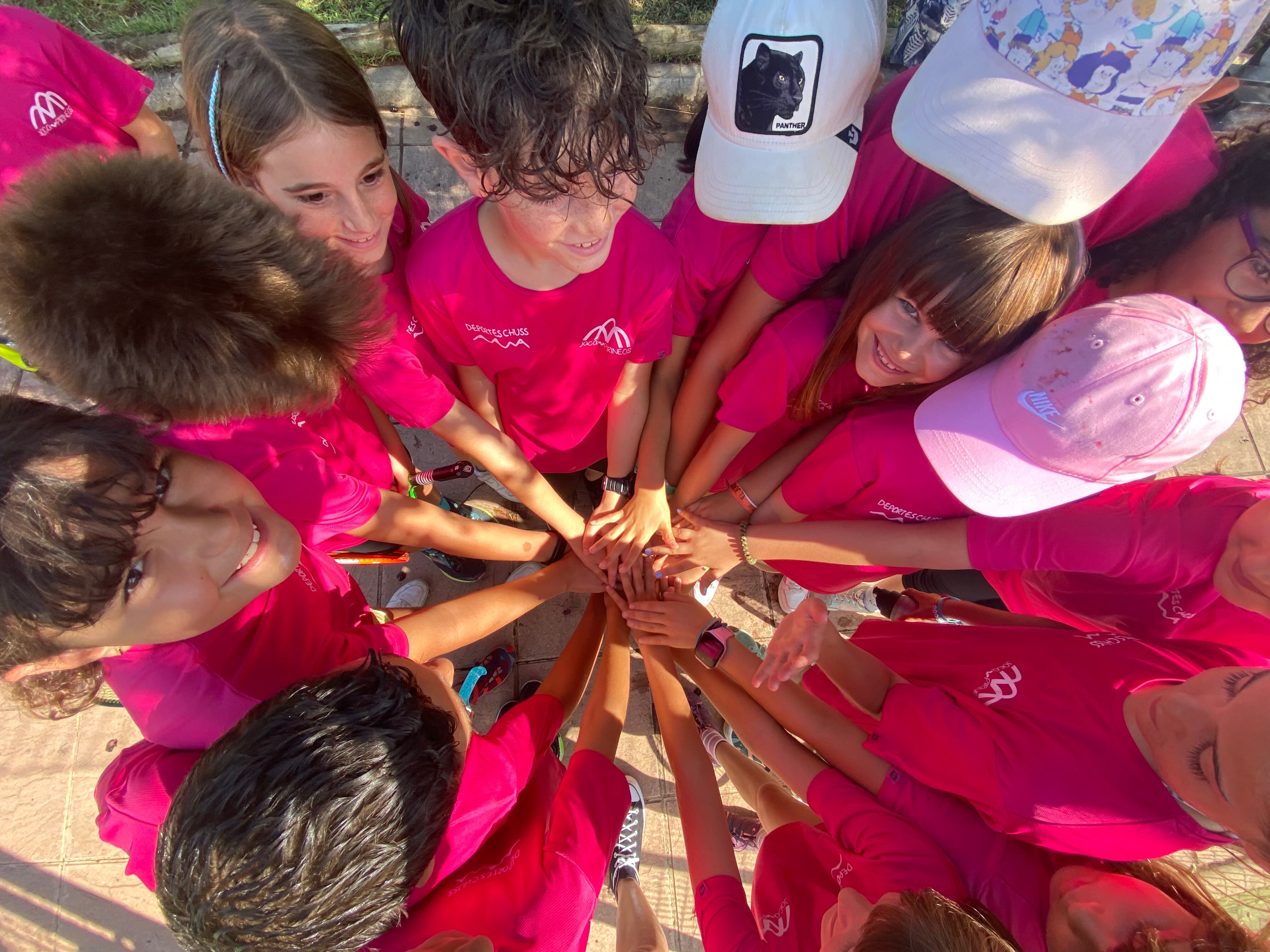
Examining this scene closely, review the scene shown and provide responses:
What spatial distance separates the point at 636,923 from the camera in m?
1.97

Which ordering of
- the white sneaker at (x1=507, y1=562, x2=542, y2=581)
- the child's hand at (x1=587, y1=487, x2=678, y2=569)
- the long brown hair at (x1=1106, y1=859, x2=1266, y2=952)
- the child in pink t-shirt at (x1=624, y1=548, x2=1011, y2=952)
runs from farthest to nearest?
1. the white sneaker at (x1=507, y1=562, x2=542, y2=581)
2. the child's hand at (x1=587, y1=487, x2=678, y2=569)
3. the child in pink t-shirt at (x1=624, y1=548, x2=1011, y2=952)
4. the long brown hair at (x1=1106, y1=859, x2=1266, y2=952)

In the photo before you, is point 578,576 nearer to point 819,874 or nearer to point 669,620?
point 669,620

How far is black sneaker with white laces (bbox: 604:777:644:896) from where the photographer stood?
2174mm

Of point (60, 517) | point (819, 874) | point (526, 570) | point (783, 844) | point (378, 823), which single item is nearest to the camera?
point (60, 517)

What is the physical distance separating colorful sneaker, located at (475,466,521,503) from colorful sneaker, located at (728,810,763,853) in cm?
157

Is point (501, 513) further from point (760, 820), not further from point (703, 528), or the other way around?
point (760, 820)

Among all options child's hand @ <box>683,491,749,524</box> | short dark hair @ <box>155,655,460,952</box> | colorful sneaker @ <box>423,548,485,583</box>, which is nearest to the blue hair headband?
short dark hair @ <box>155,655,460,952</box>

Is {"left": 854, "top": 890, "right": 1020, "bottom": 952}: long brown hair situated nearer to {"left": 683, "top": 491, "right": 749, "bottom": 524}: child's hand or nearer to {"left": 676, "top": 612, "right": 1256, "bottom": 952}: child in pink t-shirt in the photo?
{"left": 676, "top": 612, "right": 1256, "bottom": 952}: child in pink t-shirt

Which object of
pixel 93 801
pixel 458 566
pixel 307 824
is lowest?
pixel 93 801

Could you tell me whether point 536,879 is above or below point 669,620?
above

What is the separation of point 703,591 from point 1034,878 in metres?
1.37

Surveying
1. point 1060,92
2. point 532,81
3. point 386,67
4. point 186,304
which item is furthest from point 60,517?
point 386,67

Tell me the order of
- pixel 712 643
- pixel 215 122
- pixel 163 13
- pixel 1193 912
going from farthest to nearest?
pixel 163 13
pixel 712 643
pixel 215 122
pixel 1193 912

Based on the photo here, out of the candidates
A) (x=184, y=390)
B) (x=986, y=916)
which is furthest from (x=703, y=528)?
(x=184, y=390)
